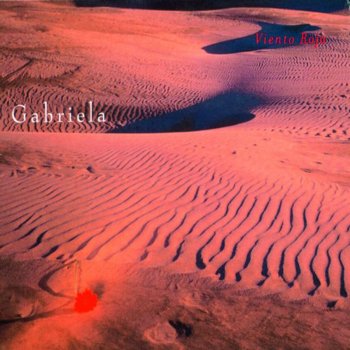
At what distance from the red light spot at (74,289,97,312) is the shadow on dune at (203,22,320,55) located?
74.4 ft

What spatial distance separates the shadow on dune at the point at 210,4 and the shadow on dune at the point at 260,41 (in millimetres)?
14050

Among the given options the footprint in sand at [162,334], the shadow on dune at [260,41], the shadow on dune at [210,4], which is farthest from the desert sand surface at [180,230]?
the shadow on dune at [210,4]

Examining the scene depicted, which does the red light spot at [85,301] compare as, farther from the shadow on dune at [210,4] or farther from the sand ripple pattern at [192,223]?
the shadow on dune at [210,4]

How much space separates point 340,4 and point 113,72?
3133cm

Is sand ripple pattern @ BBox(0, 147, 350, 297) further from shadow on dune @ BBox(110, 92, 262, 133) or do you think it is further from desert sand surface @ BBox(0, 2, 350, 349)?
shadow on dune @ BBox(110, 92, 262, 133)

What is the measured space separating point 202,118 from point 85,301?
10979mm

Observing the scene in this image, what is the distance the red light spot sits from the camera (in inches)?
146

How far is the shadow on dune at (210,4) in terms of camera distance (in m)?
42.2

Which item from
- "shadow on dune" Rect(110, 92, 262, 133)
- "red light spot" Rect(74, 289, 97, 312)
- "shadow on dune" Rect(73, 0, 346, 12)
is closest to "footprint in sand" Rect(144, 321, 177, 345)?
"red light spot" Rect(74, 289, 97, 312)

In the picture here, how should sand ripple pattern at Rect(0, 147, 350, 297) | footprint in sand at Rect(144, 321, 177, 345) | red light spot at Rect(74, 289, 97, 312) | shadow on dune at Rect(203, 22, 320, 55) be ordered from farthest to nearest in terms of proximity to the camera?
shadow on dune at Rect(203, 22, 320, 55)
sand ripple pattern at Rect(0, 147, 350, 297)
red light spot at Rect(74, 289, 97, 312)
footprint in sand at Rect(144, 321, 177, 345)

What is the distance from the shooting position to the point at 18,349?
3215 mm

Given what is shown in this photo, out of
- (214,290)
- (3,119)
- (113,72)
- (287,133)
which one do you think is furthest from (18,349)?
(113,72)

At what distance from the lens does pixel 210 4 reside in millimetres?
45219

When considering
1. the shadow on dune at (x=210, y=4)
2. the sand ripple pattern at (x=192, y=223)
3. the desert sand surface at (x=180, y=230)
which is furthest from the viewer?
the shadow on dune at (x=210, y=4)
